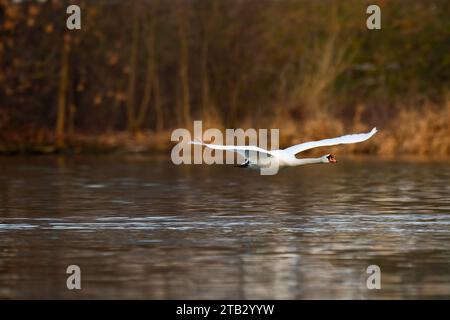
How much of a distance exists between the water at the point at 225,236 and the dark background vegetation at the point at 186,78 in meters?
14.0

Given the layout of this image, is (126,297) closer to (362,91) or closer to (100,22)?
(100,22)

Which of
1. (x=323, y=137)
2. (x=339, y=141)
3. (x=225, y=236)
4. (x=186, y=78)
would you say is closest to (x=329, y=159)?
(x=339, y=141)

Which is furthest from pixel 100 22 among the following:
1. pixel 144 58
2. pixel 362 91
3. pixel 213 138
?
pixel 362 91

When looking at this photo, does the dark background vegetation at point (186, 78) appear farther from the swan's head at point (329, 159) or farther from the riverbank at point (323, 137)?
the swan's head at point (329, 159)

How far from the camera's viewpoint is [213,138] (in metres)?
40.9

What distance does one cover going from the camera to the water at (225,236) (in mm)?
11898

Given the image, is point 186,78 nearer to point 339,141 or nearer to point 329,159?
point 329,159

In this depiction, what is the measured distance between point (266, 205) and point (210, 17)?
2664 centimetres

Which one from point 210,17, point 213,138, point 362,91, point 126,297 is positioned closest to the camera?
point 126,297

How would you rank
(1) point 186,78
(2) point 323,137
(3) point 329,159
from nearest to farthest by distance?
(3) point 329,159 < (2) point 323,137 < (1) point 186,78

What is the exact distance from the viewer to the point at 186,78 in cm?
4709

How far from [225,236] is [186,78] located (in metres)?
31.3

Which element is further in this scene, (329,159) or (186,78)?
(186,78)

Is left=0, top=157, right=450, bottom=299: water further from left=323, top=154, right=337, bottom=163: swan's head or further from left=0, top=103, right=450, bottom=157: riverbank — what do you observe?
left=0, top=103, right=450, bottom=157: riverbank
